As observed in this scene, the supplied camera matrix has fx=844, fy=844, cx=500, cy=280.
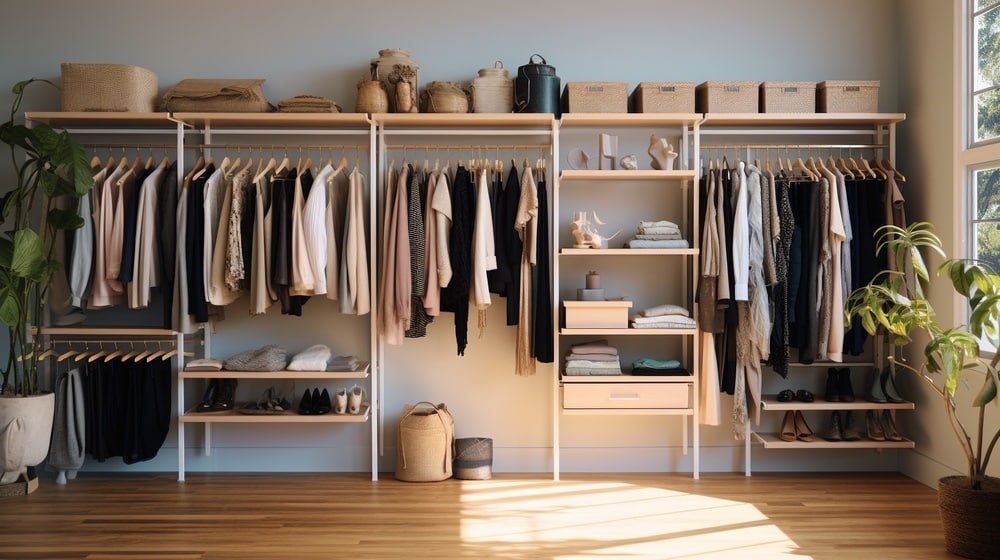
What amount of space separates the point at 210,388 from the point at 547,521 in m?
2.31

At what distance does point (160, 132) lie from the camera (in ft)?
17.3

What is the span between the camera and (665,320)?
4.96 metres

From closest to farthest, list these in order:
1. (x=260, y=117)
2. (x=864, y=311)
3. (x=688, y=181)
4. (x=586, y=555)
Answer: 1. (x=586, y=555)
2. (x=864, y=311)
3. (x=260, y=117)
4. (x=688, y=181)

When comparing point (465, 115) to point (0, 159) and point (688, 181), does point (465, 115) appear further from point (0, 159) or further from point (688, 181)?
point (0, 159)

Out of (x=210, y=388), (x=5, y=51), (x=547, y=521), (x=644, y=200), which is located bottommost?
(x=547, y=521)

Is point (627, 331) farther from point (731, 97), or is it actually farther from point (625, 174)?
point (731, 97)

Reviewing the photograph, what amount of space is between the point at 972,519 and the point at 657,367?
6.01 feet

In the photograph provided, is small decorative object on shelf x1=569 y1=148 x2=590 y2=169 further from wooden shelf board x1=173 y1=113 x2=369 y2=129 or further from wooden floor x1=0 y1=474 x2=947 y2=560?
wooden floor x1=0 y1=474 x2=947 y2=560

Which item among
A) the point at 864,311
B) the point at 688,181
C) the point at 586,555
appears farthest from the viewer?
the point at 688,181

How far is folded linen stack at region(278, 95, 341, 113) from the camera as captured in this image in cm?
496

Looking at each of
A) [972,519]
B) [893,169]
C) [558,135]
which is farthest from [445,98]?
[972,519]

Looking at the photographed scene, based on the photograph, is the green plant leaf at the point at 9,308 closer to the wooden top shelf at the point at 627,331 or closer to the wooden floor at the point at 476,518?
the wooden floor at the point at 476,518

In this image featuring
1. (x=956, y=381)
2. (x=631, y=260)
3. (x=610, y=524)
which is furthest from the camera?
(x=631, y=260)

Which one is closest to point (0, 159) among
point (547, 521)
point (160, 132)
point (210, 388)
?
point (160, 132)
